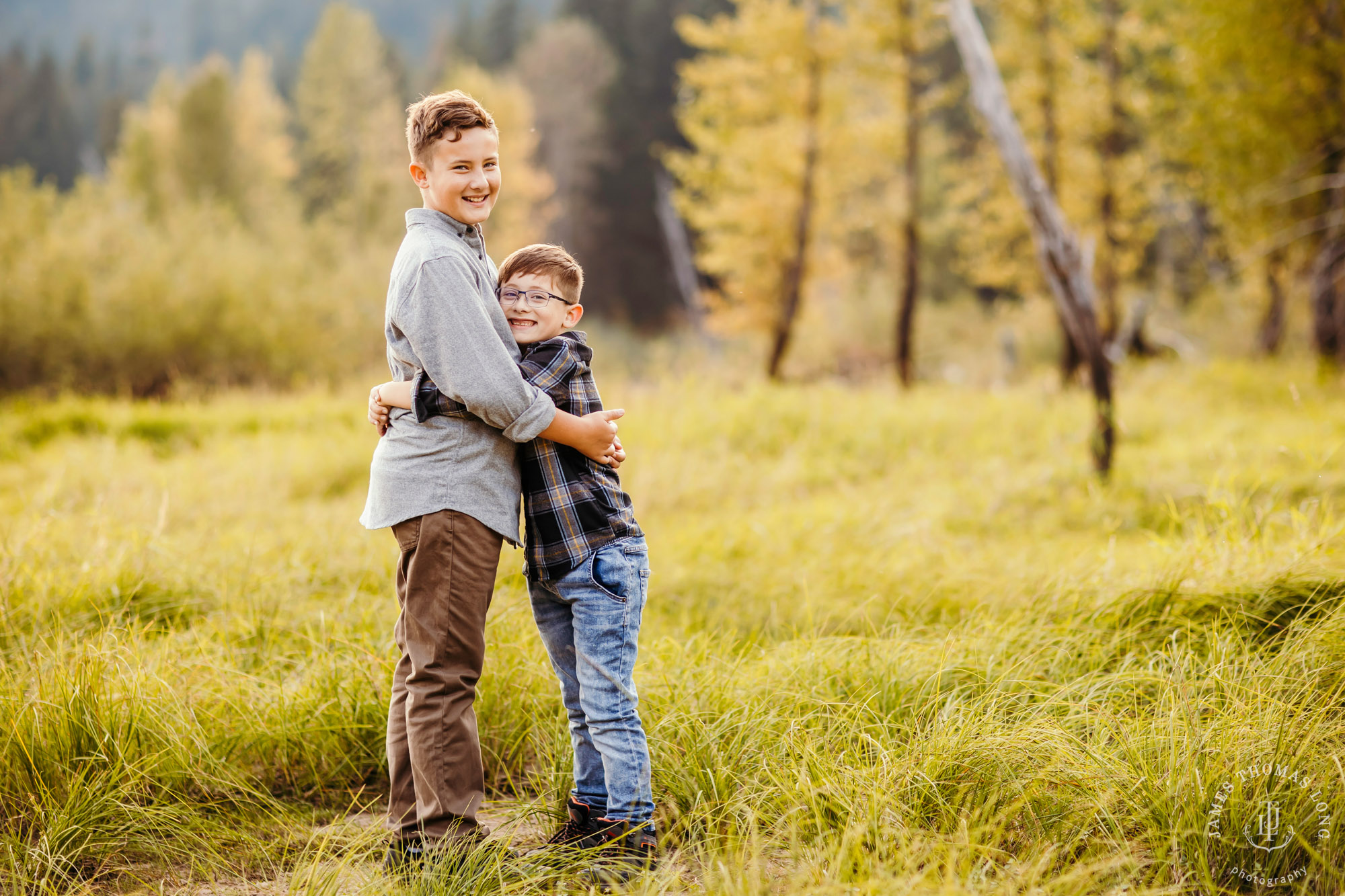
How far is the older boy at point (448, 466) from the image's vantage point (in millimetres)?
2121

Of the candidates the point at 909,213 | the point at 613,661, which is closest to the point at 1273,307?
the point at 909,213

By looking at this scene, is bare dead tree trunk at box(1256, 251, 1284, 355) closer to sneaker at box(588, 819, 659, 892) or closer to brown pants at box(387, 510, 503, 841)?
sneaker at box(588, 819, 659, 892)

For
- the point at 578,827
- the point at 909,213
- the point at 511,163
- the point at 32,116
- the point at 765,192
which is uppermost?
the point at 32,116

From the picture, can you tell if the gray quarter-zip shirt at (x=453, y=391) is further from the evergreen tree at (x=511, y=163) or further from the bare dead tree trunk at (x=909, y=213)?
the evergreen tree at (x=511, y=163)

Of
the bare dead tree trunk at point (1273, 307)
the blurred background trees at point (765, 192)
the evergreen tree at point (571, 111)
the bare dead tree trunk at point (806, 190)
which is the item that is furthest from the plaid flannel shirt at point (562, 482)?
the evergreen tree at point (571, 111)

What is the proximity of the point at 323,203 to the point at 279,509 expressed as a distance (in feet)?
92.1

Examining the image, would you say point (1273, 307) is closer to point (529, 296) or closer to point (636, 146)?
point (529, 296)

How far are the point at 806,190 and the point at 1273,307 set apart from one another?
28.0ft

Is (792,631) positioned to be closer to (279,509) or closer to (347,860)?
(347,860)

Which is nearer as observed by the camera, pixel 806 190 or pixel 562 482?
pixel 562 482

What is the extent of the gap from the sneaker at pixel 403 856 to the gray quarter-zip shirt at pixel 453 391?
0.84 metres

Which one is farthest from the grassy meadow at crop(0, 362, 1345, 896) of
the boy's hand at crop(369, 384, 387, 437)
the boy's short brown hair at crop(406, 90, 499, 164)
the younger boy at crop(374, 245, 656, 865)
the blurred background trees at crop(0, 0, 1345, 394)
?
the blurred background trees at crop(0, 0, 1345, 394)

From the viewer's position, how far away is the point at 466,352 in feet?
6.88

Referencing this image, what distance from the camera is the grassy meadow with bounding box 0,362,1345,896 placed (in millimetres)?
2156
